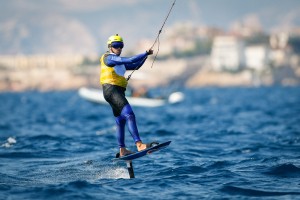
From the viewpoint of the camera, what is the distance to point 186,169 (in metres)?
11.6

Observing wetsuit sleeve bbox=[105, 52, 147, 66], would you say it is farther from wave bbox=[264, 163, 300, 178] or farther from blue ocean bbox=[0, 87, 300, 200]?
wave bbox=[264, 163, 300, 178]

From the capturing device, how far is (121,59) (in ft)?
33.2

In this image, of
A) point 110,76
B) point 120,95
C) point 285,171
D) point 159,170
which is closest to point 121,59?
point 110,76

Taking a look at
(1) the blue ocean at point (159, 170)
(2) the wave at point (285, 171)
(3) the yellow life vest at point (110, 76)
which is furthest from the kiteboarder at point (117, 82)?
(2) the wave at point (285, 171)

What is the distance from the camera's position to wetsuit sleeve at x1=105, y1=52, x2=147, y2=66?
10.1 metres

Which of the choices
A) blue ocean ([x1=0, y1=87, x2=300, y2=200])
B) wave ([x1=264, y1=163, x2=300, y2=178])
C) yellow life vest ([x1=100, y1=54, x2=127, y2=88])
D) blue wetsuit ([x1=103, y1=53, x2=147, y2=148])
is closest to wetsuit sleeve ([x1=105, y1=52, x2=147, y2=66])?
blue wetsuit ([x1=103, y1=53, x2=147, y2=148])

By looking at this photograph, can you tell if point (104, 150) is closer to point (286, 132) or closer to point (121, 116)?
point (121, 116)

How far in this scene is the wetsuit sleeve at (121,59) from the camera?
396 inches

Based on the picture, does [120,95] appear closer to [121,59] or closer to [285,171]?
[121,59]

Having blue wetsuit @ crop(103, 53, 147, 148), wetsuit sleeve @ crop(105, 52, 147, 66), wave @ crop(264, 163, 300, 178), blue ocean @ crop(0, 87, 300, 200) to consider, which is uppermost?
wetsuit sleeve @ crop(105, 52, 147, 66)

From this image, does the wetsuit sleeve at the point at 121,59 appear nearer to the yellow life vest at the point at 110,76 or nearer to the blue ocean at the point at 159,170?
the yellow life vest at the point at 110,76

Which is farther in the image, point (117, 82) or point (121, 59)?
point (117, 82)

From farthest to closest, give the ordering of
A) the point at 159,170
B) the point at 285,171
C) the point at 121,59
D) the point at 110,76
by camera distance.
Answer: the point at 159,170 < the point at 285,171 < the point at 110,76 < the point at 121,59

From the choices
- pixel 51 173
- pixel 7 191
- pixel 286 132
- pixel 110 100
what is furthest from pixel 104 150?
pixel 286 132
